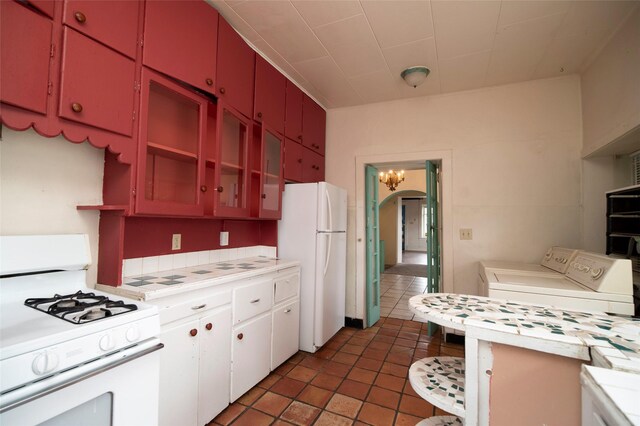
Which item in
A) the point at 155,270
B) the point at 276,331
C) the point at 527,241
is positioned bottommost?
the point at 276,331

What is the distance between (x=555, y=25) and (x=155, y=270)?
3.29 metres

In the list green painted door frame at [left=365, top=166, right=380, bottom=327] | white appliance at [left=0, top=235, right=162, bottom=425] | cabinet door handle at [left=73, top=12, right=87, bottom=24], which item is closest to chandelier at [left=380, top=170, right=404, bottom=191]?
green painted door frame at [left=365, top=166, right=380, bottom=327]

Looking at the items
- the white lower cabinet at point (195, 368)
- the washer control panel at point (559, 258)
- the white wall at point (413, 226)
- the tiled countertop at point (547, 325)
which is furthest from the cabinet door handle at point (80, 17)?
the white wall at point (413, 226)

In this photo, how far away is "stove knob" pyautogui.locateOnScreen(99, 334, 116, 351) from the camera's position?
0.95 meters

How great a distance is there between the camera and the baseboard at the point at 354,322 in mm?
3369

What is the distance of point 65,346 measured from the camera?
2.85ft

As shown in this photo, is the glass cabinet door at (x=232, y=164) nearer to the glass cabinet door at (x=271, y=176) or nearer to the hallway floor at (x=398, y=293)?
the glass cabinet door at (x=271, y=176)

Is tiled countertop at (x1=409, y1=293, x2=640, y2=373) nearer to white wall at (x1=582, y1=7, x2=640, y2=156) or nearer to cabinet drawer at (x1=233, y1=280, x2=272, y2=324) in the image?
cabinet drawer at (x1=233, y1=280, x2=272, y2=324)

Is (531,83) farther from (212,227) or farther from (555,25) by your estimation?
(212,227)

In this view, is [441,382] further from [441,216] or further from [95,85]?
[95,85]

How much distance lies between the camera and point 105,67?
4.24ft

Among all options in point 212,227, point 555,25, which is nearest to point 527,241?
point 555,25

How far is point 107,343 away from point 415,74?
2949 millimetres

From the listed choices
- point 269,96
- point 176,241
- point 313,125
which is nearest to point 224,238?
point 176,241
